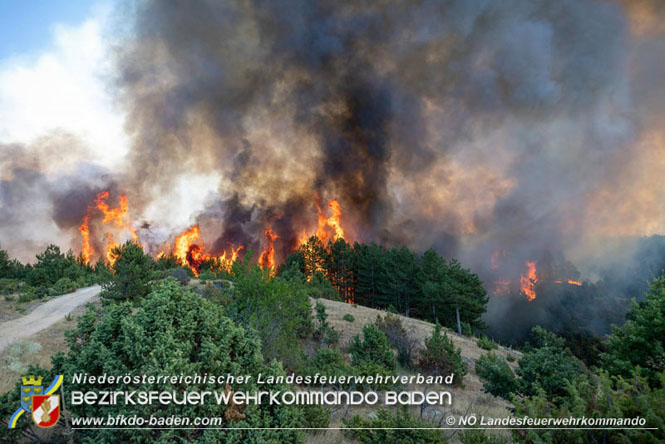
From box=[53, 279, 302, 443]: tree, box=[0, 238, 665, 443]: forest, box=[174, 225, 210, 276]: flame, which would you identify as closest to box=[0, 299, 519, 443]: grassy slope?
box=[0, 238, 665, 443]: forest

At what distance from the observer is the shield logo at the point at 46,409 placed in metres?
5.42

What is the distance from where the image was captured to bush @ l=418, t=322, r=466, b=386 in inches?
754

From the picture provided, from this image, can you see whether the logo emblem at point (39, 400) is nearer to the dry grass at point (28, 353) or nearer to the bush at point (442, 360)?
the dry grass at point (28, 353)

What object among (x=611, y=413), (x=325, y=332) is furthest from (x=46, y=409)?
(x=325, y=332)

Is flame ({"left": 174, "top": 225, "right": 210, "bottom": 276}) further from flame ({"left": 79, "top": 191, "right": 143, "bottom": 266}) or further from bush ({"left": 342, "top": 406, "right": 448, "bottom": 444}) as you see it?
bush ({"left": 342, "top": 406, "right": 448, "bottom": 444})

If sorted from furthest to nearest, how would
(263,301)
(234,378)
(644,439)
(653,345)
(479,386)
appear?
(479,386)
(263,301)
(653,345)
(234,378)
(644,439)

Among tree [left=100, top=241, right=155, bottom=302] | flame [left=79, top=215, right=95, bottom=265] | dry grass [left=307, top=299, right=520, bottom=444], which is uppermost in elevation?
flame [left=79, top=215, right=95, bottom=265]

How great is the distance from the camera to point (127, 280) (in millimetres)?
21438

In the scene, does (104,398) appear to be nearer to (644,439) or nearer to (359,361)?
(644,439)

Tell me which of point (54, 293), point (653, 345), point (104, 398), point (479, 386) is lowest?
point (479, 386)

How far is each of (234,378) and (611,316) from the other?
325ft

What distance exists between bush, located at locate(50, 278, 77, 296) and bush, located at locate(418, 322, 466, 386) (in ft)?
126

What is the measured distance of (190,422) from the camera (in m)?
4.84

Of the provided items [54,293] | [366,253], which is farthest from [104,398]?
[366,253]
